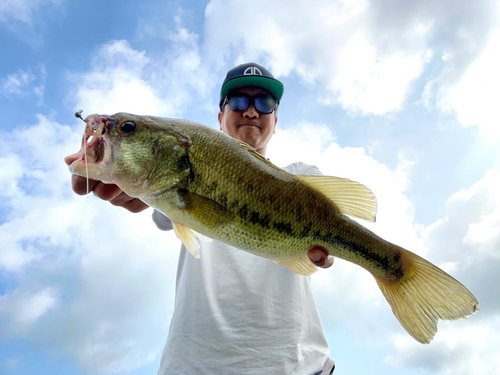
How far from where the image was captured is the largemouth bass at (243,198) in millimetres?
2146

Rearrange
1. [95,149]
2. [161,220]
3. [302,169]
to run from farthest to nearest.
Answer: [302,169] < [161,220] < [95,149]

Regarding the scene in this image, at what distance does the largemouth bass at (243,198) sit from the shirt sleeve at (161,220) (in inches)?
34.4

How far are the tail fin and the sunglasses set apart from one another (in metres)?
2.54

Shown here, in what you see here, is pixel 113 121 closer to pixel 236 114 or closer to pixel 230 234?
pixel 230 234

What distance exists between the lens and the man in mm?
2516

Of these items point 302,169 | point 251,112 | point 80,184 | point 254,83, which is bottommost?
point 80,184

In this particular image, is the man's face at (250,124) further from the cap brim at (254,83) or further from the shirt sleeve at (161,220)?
the shirt sleeve at (161,220)

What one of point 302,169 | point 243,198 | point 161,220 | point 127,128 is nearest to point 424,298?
point 243,198

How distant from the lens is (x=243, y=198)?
7.17 ft

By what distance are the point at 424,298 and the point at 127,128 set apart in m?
2.60

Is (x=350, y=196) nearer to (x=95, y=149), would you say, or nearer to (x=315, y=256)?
(x=315, y=256)

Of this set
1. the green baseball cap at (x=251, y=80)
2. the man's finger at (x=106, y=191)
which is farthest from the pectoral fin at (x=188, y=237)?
the green baseball cap at (x=251, y=80)

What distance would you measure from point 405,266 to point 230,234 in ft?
4.88

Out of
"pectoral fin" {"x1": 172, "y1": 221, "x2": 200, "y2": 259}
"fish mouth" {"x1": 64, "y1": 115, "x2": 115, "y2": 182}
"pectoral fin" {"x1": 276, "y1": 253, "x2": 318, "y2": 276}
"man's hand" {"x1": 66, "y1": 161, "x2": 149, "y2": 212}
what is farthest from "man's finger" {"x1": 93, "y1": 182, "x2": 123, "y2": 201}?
"pectoral fin" {"x1": 276, "y1": 253, "x2": 318, "y2": 276}
